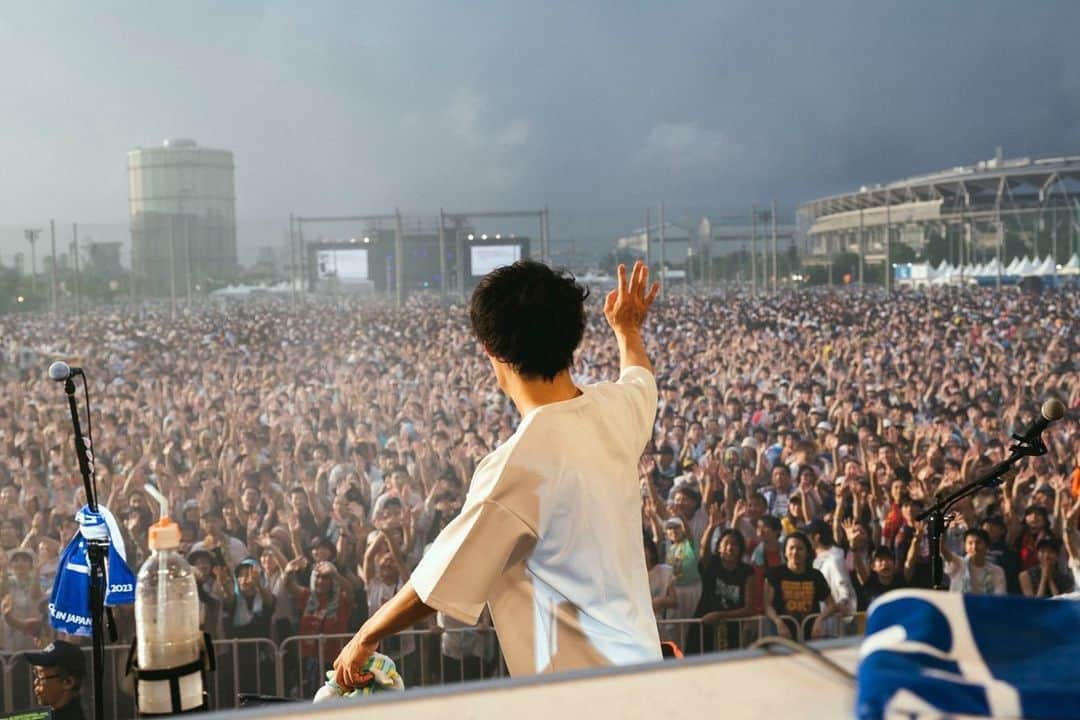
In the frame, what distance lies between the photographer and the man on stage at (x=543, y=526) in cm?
125

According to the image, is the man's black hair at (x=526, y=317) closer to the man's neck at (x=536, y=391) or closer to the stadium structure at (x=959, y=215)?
the man's neck at (x=536, y=391)

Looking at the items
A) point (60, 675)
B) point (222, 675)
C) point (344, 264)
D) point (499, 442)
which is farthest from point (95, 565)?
point (344, 264)

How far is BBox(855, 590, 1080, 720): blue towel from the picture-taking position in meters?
0.49

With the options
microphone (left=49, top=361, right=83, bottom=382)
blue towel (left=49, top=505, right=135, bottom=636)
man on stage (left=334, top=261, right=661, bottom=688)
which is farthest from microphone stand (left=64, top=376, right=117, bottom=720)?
man on stage (left=334, top=261, right=661, bottom=688)

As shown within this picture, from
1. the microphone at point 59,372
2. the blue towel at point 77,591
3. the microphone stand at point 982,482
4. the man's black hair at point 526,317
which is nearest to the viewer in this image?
the man's black hair at point 526,317

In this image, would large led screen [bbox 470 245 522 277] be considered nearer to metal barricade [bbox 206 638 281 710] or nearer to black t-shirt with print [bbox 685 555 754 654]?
black t-shirt with print [bbox 685 555 754 654]

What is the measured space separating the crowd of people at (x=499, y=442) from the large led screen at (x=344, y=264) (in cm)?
17

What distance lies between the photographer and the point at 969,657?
529mm

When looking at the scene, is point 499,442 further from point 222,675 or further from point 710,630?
point 222,675

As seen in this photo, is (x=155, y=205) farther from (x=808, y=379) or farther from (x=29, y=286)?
(x=808, y=379)

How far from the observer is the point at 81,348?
19.9 feet

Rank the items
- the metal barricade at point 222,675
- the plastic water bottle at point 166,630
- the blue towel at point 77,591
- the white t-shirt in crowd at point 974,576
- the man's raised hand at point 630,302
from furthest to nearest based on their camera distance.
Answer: the white t-shirt in crowd at point 974,576
the metal barricade at point 222,675
the blue towel at point 77,591
the man's raised hand at point 630,302
the plastic water bottle at point 166,630

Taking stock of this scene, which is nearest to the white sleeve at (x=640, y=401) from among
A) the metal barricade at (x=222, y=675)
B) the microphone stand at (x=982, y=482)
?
the microphone stand at (x=982, y=482)

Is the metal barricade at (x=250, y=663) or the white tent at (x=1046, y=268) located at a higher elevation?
the white tent at (x=1046, y=268)
